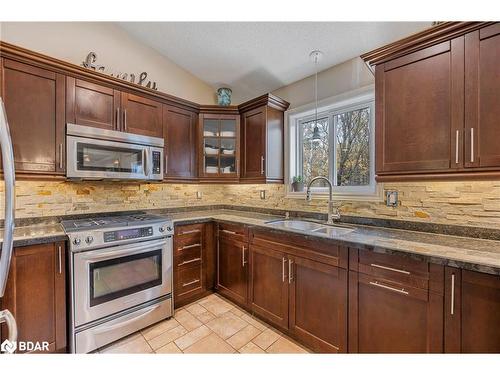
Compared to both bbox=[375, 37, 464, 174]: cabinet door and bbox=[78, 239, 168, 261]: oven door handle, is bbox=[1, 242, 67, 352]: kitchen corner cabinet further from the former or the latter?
bbox=[375, 37, 464, 174]: cabinet door

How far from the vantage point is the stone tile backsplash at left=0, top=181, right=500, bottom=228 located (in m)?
1.54

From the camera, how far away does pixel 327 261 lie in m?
1.62

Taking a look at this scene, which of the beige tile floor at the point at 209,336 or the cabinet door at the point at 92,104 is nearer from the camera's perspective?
the beige tile floor at the point at 209,336

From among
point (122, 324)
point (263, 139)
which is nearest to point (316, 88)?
point (263, 139)

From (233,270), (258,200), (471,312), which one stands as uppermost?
(258,200)

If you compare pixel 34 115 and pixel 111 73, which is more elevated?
pixel 111 73

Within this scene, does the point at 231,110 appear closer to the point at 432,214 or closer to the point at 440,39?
the point at 440,39

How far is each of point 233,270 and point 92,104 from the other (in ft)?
7.03

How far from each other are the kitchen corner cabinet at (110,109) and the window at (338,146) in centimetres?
163

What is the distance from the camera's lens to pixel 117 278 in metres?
1.89

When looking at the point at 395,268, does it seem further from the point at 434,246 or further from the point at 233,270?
the point at 233,270

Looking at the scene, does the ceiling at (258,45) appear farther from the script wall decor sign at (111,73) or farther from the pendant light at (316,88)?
the script wall decor sign at (111,73)

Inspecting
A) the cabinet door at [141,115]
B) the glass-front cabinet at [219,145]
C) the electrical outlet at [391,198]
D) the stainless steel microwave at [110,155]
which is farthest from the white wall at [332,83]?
the stainless steel microwave at [110,155]

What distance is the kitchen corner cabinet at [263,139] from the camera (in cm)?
264
